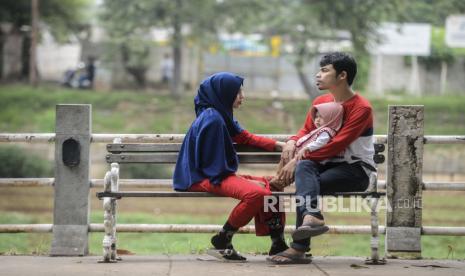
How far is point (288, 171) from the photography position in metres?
6.70

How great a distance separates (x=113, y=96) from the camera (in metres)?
33.5

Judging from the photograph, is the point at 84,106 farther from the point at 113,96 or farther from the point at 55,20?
the point at 55,20

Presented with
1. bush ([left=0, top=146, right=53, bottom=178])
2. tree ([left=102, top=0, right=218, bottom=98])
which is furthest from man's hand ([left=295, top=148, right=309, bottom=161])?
tree ([left=102, top=0, right=218, bottom=98])

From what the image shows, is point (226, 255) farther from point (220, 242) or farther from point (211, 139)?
point (211, 139)

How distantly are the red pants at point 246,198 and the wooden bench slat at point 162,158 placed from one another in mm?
236

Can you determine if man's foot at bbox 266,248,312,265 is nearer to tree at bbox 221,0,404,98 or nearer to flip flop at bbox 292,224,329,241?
flip flop at bbox 292,224,329,241

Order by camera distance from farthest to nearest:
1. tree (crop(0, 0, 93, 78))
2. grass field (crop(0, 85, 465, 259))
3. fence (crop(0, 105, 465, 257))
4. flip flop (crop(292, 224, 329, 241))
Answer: tree (crop(0, 0, 93, 78)) < grass field (crop(0, 85, 465, 259)) < fence (crop(0, 105, 465, 257)) < flip flop (crop(292, 224, 329, 241))

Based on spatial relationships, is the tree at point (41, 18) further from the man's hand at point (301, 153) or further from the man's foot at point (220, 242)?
the man's hand at point (301, 153)

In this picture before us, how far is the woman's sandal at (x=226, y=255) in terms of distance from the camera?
6.76m

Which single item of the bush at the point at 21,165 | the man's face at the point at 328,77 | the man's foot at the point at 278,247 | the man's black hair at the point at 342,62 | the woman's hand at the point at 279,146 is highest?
the man's black hair at the point at 342,62

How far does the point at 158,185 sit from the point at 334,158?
152 centimetres

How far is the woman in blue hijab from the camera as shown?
21.4ft

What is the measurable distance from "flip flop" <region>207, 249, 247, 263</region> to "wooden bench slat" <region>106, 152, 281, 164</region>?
2.36 feet

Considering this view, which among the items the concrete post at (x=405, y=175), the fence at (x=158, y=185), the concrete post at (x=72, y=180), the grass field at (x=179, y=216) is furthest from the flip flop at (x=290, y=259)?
the grass field at (x=179, y=216)
